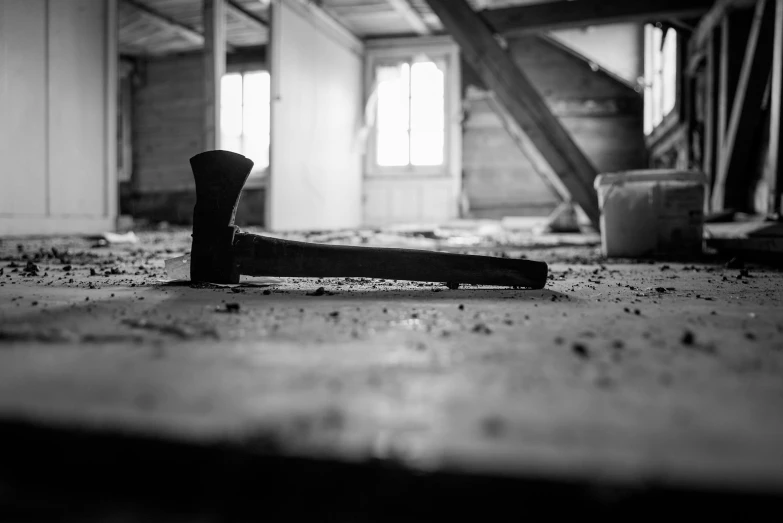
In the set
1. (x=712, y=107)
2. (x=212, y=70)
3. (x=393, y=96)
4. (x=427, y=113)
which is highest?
(x=393, y=96)

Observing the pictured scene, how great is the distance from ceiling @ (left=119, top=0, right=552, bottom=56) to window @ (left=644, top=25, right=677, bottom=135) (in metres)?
1.91

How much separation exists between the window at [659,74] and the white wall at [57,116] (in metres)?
6.49

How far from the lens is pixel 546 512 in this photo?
19.2 inches

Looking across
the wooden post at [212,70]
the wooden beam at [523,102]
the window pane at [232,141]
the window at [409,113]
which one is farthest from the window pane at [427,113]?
the wooden beam at [523,102]

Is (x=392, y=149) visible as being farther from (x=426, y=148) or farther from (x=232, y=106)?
(x=232, y=106)

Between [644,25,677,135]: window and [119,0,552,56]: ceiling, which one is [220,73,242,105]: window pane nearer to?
[119,0,552,56]: ceiling

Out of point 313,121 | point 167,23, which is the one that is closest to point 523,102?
point 313,121

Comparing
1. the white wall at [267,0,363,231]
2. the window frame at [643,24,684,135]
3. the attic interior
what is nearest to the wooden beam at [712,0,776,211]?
the attic interior

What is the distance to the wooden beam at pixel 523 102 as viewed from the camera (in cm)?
477

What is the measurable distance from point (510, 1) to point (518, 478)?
9.57 m

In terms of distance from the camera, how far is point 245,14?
9391 millimetres

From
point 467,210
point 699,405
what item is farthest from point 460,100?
point 699,405

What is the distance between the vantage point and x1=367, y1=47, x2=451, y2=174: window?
1059 cm

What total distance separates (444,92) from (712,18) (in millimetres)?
5443
